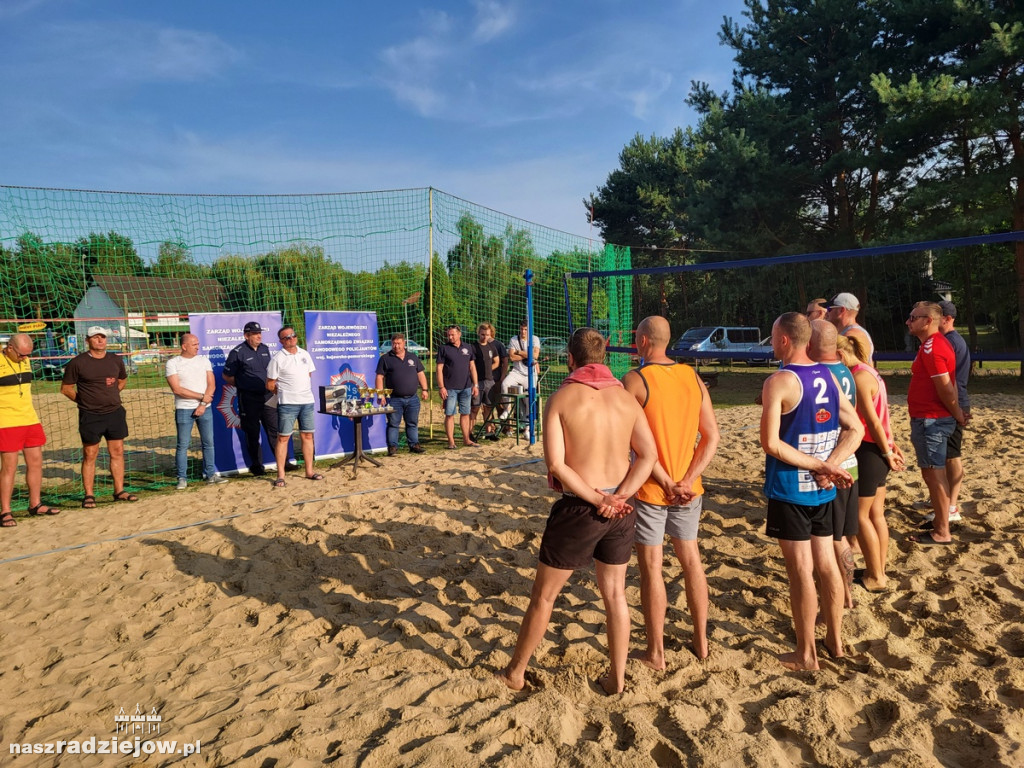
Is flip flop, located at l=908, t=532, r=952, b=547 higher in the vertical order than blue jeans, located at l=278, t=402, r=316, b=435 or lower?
lower

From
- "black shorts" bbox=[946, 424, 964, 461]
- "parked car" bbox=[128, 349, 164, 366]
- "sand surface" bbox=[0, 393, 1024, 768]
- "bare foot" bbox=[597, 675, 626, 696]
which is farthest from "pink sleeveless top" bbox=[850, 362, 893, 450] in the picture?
"parked car" bbox=[128, 349, 164, 366]

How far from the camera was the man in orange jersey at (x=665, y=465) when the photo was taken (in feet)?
8.79

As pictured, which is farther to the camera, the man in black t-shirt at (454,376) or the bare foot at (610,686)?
Result: the man in black t-shirt at (454,376)

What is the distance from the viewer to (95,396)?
214 inches

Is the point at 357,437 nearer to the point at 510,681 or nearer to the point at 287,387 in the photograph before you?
the point at 287,387

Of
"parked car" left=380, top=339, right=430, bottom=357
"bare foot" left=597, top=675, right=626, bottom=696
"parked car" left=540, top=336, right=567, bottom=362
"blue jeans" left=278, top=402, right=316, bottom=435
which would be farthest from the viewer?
"parked car" left=540, top=336, right=567, bottom=362

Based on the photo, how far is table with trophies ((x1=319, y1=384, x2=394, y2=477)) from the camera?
677 cm

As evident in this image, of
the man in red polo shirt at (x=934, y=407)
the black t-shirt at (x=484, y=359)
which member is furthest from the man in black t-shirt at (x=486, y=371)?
the man in red polo shirt at (x=934, y=407)

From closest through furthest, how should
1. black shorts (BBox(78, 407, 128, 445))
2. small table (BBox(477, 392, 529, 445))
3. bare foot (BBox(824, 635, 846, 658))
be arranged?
bare foot (BBox(824, 635, 846, 658)) → black shorts (BBox(78, 407, 128, 445)) → small table (BBox(477, 392, 529, 445))

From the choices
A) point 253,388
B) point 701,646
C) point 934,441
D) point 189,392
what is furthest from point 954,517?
point 189,392

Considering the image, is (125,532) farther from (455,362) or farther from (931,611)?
(931,611)

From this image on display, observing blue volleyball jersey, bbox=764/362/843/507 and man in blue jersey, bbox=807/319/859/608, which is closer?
blue volleyball jersey, bbox=764/362/843/507

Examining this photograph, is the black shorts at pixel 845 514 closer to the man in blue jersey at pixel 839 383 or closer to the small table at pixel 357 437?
the man in blue jersey at pixel 839 383

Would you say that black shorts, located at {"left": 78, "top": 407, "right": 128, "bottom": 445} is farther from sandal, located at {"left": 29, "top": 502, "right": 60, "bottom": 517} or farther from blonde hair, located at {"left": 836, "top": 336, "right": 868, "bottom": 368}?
blonde hair, located at {"left": 836, "top": 336, "right": 868, "bottom": 368}
